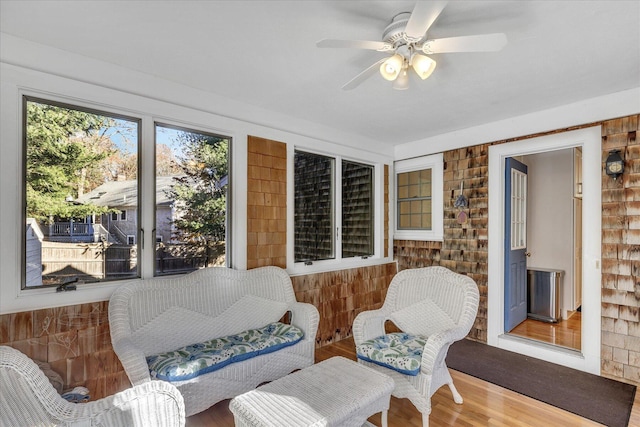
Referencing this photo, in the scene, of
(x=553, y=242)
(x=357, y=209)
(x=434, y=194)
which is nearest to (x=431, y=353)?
(x=357, y=209)

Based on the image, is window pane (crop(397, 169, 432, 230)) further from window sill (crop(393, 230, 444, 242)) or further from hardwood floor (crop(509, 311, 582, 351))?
hardwood floor (crop(509, 311, 582, 351))

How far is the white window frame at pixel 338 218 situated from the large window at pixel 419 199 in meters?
0.41

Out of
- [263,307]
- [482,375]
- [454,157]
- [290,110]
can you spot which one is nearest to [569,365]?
[482,375]

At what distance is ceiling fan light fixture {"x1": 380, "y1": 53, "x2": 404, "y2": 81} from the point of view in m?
1.87

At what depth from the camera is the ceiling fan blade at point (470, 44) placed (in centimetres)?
156

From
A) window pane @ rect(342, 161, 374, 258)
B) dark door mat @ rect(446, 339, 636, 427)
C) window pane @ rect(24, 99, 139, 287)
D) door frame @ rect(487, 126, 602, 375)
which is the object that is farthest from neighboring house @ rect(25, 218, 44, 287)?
door frame @ rect(487, 126, 602, 375)

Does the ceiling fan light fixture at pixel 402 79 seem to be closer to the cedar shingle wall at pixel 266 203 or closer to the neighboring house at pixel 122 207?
the cedar shingle wall at pixel 266 203

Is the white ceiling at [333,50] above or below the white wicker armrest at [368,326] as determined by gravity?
above

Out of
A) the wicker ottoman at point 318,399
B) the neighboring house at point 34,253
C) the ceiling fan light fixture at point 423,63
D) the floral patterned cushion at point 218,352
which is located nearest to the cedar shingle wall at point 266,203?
the floral patterned cushion at point 218,352

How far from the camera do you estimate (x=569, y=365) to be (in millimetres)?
3064

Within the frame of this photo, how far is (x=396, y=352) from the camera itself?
2332 millimetres

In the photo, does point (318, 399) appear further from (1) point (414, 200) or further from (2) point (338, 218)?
(1) point (414, 200)

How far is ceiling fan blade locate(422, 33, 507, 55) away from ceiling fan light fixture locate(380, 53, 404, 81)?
163mm

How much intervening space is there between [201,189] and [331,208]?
5.56ft
